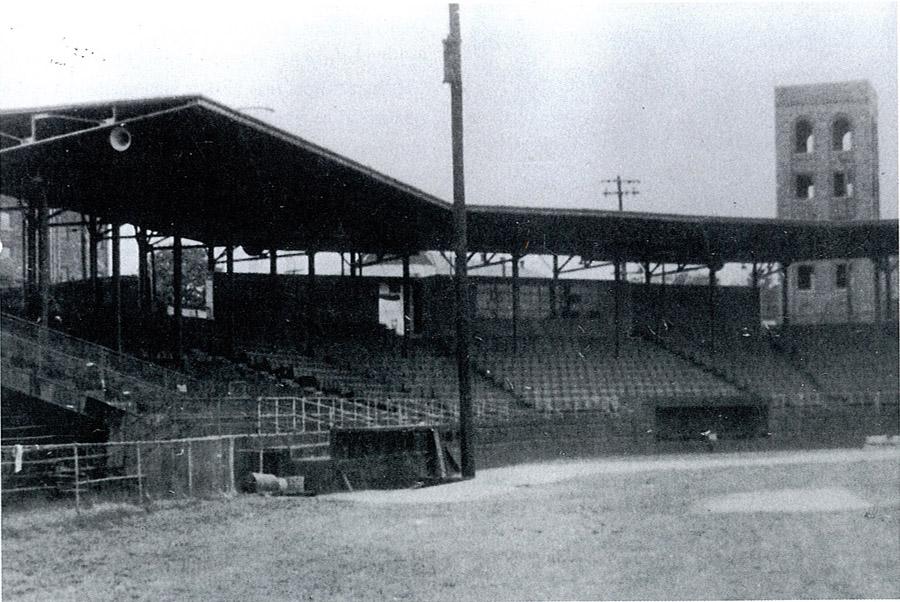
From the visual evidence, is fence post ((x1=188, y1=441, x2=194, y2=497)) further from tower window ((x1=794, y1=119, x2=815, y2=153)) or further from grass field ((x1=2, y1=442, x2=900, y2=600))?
tower window ((x1=794, y1=119, x2=815, y2=153))

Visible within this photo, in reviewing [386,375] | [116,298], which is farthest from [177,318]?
[386,375]

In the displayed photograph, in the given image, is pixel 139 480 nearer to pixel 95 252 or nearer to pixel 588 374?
pixel 95 252

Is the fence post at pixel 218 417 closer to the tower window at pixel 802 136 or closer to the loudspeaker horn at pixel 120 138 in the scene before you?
the loudspeaker horn at pixel 120 138

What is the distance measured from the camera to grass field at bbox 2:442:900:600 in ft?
35.7

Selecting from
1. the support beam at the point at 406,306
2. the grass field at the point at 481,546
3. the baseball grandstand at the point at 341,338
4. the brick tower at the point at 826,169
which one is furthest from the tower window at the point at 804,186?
the grass field at the point at 481,546

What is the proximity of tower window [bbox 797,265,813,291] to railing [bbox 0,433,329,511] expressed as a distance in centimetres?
4969

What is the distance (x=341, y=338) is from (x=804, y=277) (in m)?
37.3

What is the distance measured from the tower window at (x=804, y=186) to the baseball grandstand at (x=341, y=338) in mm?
17015

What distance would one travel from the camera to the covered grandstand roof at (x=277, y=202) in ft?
66.6

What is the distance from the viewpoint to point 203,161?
2345 centimetres

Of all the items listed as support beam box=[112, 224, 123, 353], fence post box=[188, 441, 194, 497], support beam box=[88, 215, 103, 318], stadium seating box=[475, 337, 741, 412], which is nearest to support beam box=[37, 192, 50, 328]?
support beam box=[112, 224, 123, 353]

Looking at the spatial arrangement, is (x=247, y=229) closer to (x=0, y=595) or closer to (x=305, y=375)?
(x=305, y=375)

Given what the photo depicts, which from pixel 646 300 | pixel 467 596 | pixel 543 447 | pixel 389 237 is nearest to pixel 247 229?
pixel 389 237

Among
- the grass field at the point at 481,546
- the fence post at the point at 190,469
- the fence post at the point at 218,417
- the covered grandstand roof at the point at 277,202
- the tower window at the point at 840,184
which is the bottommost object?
the grass field at the point at 481,546
